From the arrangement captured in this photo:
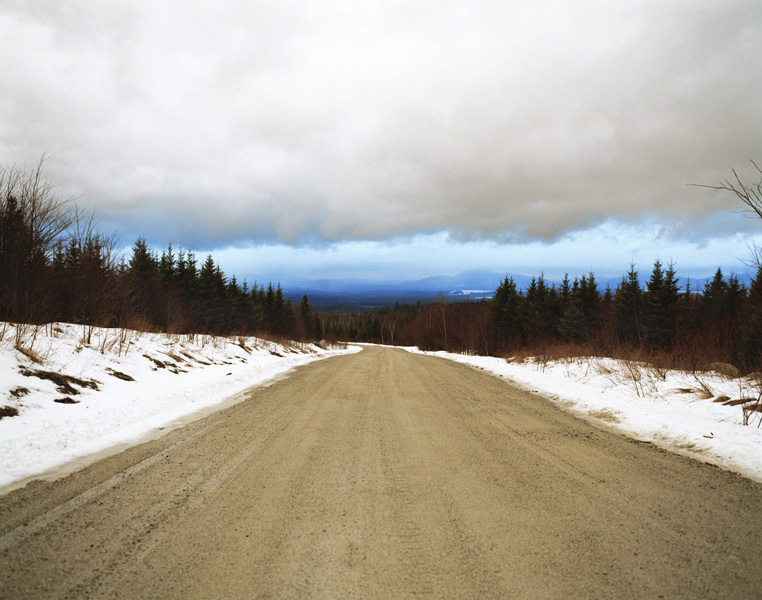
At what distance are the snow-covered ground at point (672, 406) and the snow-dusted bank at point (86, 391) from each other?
875 cm

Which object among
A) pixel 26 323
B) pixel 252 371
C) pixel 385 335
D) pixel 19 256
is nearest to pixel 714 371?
pixel 252 371

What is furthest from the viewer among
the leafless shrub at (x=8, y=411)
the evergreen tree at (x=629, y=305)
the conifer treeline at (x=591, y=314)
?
the evergreen tree at (x=629, y=305)

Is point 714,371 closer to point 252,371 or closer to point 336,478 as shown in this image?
point 336,478

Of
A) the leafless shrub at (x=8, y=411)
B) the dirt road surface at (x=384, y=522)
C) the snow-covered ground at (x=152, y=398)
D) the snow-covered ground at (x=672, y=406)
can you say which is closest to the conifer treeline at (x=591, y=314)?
the snow-covered ground at (x=672, y=406)

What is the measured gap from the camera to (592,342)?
60.9 feet

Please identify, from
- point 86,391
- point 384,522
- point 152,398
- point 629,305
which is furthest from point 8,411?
point 629,305

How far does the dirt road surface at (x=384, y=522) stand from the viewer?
256 cm

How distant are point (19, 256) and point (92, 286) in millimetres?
3334

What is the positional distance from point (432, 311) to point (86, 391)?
67261mm

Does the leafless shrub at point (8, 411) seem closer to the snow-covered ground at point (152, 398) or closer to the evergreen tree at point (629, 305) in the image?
the snow-covered ground at point (152, 398)

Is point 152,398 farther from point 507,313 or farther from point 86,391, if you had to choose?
point 507,313

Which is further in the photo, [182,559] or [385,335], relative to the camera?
[385,335]

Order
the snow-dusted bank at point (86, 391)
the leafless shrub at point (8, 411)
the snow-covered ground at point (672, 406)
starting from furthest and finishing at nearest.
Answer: the leafless shrub at point (8, 411), the snow-covered ground at point (672, 406), the snow-dusted bank at point (86, 391)

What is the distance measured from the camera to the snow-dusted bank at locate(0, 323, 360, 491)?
5.35 metres
